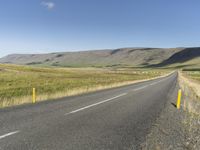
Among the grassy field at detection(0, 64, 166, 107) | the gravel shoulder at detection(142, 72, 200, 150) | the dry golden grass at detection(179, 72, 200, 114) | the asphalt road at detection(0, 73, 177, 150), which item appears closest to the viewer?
the asphalt road at detection(0, 73, 177, 150)

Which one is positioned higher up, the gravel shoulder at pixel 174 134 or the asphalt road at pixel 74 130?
the asphalt road at pixel 74 130

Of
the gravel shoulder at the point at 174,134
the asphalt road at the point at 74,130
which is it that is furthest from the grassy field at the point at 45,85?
A: the gravel shoulder at the point at 174,134

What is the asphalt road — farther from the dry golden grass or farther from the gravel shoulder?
the dry golden grass

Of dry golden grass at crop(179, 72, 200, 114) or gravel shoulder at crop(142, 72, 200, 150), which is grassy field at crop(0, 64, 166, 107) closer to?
gravel shoulder at crop(142, 72, 200, 150)

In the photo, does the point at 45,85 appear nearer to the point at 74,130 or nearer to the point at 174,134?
the point at 74,130

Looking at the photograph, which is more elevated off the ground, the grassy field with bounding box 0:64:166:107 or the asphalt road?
the asphalt road

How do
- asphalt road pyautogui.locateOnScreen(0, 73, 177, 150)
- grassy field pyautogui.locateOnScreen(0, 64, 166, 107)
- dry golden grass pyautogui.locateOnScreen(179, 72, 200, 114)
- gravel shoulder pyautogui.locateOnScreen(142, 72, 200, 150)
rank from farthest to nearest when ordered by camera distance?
1. grassy field pyautogui.locateOnScreen(0, 64, 166, 107)
2. dry golden grass pyautogui.locateOnScreen(179, 72, 200, 114)
3. gravel shoulder pyautogui.locateOnScreen(142, 72, 200, 150)
4. asphalt road pyautogui.locateOnScreen(0, 73, 177, 150)

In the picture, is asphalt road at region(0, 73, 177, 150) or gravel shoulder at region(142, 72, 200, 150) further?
gravel shoulder at region(142, 72, 200, 150)

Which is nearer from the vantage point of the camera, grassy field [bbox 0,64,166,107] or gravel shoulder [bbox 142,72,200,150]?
gravel shoulder [bbox 142,72,200,150]

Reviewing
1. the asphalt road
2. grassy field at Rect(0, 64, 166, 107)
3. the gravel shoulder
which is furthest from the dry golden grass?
grassy field at Rect(0, 64, 166, 107)

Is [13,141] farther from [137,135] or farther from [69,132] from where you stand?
[137,135]

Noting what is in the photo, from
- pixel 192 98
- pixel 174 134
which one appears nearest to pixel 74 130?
pixel 174 134

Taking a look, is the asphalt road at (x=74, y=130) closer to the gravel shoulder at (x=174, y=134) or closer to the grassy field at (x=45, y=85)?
the gravel shoulder at (x=174, y=134)

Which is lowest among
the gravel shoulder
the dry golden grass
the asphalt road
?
the dry golden grass
